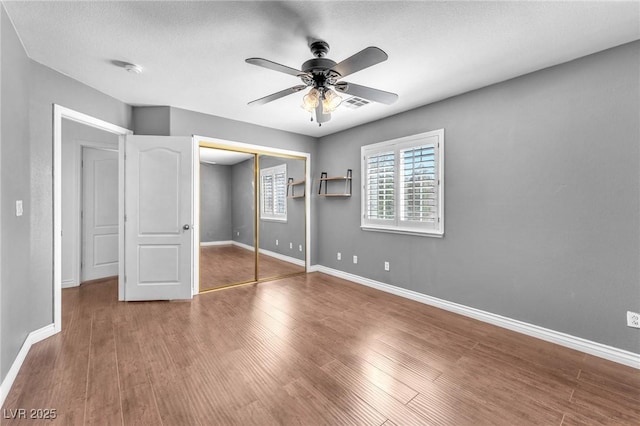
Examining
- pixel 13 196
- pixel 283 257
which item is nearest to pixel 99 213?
pixel 13 196

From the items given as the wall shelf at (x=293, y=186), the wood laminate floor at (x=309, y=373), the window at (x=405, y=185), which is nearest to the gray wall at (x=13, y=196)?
the wood laminate floor at (x=309, y=373)

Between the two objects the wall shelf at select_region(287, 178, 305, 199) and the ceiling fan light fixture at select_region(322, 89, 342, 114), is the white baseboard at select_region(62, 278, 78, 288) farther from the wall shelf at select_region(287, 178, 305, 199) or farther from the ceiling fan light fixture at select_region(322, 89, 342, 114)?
the ceiling fan light fixture at select_region(322, 89, 342, 114)

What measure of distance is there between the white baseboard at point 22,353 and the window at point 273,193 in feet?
9.21

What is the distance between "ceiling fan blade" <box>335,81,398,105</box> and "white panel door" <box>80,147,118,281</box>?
433cm

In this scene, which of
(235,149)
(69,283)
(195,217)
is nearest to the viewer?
(195,217)

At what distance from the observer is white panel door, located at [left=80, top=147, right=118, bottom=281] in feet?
14.2

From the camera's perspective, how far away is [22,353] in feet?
7.27

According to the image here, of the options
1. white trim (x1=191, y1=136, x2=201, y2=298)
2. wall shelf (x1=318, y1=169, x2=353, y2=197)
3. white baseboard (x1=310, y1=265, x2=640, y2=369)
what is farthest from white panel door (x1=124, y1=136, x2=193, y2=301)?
white baseboard (x1=310, y1=265, x2=640, y2=369)

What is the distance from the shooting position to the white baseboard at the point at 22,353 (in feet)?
5.97

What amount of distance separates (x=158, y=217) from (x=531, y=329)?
4.49 m

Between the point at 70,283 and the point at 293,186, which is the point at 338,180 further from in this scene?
the point at 70,283

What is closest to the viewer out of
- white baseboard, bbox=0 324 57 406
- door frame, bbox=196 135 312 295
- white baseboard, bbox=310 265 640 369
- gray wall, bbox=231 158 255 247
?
white baseboard, bbox=0 324 57 406

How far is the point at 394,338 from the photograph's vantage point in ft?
8.70

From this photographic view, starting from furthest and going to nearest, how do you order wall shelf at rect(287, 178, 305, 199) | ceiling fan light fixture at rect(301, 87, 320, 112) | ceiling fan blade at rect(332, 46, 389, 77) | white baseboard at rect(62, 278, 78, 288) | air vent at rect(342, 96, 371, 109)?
wall shelf at rect(287, 178, 305, 199) < white baseboard at rect(62, 278, 78, 288) < air vent at rect(342, 96, 371, 109) < ceiling fan light fixture at rect(301, 87, 320, 112) < ceiling fan blade at rect(332, 46, 389, 77)
